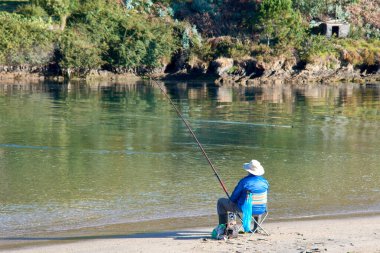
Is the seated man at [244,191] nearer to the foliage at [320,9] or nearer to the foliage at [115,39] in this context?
the foliage at [115,39]

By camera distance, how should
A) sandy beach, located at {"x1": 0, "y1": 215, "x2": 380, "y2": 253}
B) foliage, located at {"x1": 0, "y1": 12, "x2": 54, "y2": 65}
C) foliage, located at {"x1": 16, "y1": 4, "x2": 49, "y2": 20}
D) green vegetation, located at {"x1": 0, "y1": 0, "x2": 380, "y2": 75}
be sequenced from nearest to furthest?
sandy beach, located at {"x1": 0, "y1": 215, "x2": 380, "y2": 253}
foliage, located at {"x1": 0, "y1": 12, "x2": 54, "y2": 65}
green vegetation, located at {"x1": 0, "y1": 0, "x2": 380, "y2": 75}
foliage, located at {"x1": 16, "y1": 4, "x2": 49, "y2": 20}

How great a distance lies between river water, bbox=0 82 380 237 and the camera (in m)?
14.6

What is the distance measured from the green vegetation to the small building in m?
0.57

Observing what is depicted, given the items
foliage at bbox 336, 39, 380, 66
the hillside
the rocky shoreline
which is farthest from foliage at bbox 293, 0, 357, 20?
the rocky shoreline

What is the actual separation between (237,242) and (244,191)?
77 cm

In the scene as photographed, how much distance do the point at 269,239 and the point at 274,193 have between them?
4.01 meters

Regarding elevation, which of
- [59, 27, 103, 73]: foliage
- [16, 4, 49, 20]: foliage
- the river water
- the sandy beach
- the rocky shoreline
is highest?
[16, 4, 49, 20]: foliage

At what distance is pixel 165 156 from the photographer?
20375 mm

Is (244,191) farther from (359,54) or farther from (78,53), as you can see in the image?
(359,54)

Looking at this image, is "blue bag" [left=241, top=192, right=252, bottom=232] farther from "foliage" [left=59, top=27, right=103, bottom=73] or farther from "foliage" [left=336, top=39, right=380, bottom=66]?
"foliage" [left=336, top=39, right=380, bottom=66]

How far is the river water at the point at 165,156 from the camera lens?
14633 millimetres

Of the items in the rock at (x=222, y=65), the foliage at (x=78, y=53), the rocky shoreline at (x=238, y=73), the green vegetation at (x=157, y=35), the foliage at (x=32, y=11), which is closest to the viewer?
the rocky shoreline at (x=238, y=73)

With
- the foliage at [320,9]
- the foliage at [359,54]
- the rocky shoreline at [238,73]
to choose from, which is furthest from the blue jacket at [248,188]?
the foliage at [320,9]

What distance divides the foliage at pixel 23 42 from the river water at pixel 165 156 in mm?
12952
